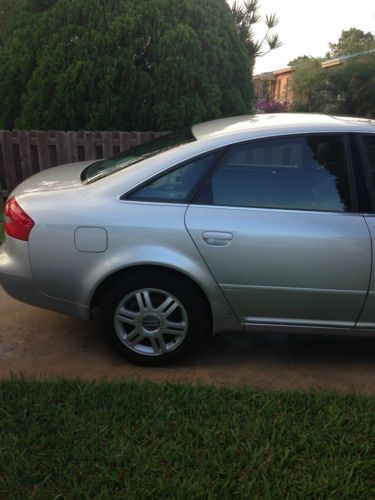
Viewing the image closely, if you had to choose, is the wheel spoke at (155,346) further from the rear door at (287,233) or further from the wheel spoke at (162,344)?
the rear door at (287,233)

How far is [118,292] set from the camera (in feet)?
9.86

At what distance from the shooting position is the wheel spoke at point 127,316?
3040mm

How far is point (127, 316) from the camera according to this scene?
306 centimetres

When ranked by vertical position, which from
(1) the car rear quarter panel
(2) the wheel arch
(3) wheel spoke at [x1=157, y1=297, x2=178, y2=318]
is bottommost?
(3) wheel spoke at [x1=157, y1=297, x2=178, y2=318]

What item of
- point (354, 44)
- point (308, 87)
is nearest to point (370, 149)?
point (308, 87)

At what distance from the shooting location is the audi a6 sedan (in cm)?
290


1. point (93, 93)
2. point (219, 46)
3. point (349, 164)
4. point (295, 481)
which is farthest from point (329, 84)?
point (295, 481)

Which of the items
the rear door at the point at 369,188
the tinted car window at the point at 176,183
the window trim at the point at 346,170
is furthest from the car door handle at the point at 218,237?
the rear door at the point at 369,188

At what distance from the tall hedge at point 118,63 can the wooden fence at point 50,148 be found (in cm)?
45

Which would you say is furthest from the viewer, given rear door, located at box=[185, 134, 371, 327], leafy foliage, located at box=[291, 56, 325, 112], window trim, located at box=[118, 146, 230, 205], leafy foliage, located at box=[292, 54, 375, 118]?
leafy foliage, located at box=[291, 56, 325, 112]

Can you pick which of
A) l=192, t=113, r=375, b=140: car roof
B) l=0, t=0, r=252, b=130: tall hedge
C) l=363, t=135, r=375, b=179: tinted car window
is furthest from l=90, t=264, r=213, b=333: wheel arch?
l=0, t=0, r=252, b=130: tall hedge

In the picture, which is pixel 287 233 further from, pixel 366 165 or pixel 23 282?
pixel 23 282

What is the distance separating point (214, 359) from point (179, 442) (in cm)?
96

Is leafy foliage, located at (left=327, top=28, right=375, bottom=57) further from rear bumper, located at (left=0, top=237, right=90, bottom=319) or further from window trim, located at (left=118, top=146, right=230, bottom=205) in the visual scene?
rear bumper, located at (left=0, top=237, right=90, bottom=319)
